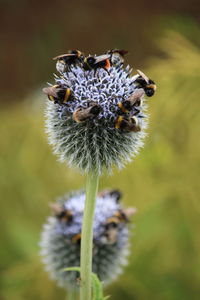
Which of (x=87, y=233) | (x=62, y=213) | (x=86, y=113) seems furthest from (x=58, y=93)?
(x=62, y=213)

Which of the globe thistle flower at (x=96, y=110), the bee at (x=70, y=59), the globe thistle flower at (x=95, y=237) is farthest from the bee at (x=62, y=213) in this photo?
the bee at (x=70, y=59)

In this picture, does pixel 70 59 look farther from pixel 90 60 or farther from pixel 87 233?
pixel 87 233

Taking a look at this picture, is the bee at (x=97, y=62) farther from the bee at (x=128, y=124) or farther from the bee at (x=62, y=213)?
the bee at (x=62, y=213)

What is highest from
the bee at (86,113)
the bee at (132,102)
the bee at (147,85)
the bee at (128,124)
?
the bee at (147,85)

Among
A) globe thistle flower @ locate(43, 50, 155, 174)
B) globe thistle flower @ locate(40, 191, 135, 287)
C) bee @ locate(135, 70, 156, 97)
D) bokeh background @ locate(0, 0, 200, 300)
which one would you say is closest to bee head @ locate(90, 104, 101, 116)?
globe thistle flower @ locate(43, 50, 155, 174)

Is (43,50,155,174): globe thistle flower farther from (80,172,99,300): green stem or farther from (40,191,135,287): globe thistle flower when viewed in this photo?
(40,191,135,287): globe thistle flower

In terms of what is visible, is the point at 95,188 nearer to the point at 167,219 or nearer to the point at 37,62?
the point at 167,219
